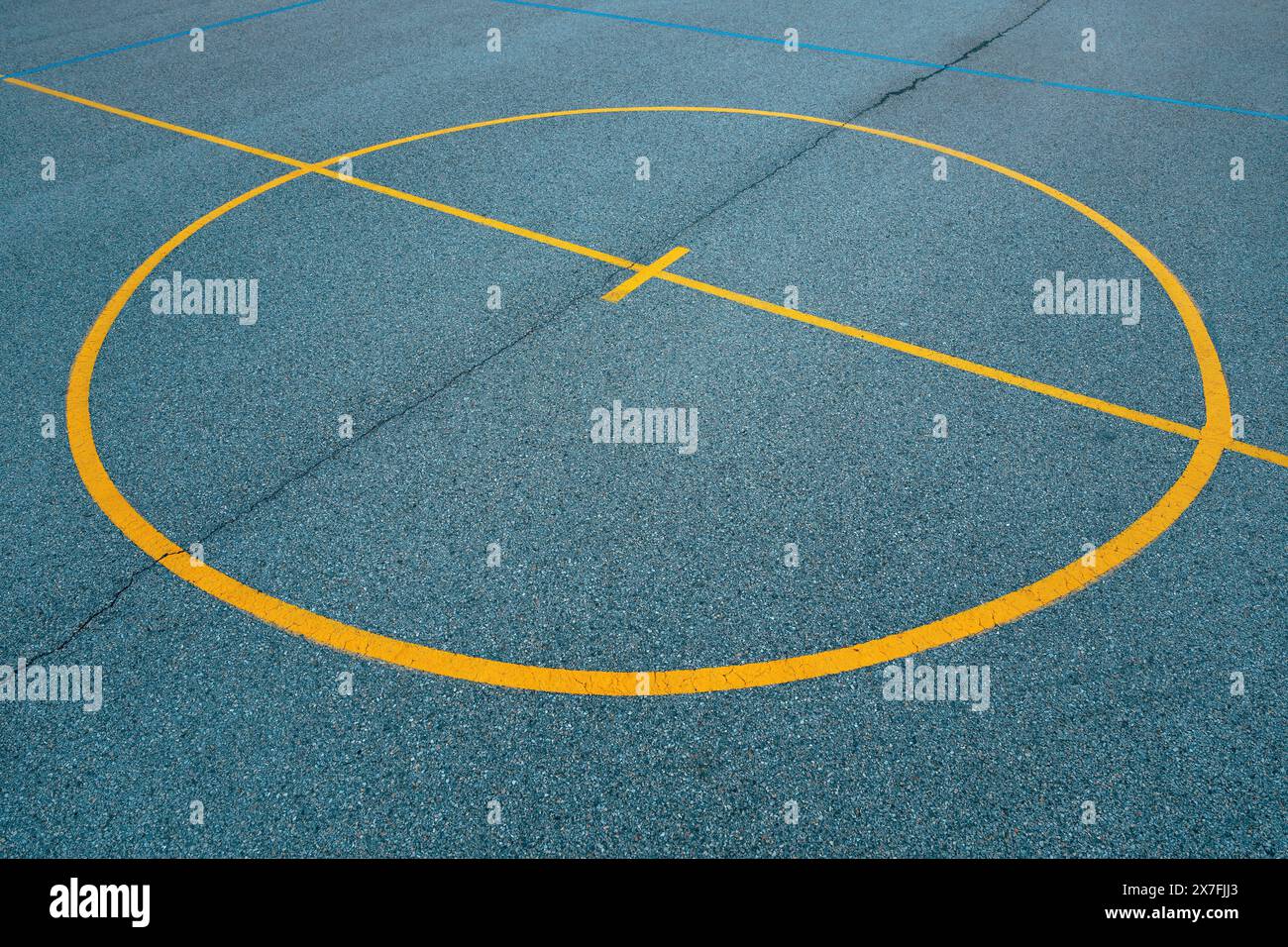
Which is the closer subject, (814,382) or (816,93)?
(814,382)

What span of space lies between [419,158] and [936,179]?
521 cm

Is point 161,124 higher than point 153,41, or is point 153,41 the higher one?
point 153,41

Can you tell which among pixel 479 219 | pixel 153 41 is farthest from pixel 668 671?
pixel 153 41

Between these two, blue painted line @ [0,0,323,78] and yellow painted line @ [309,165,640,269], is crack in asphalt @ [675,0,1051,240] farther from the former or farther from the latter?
blue painted line @ [0,0,323,78]

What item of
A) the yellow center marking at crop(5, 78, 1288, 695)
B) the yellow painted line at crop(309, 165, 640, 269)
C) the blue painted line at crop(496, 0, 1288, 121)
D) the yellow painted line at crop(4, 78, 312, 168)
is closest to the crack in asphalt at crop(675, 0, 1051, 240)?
the blue painted line at crop(496, 0, 1288, 121)

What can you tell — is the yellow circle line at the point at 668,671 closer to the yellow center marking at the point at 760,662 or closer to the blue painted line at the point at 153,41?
Answer: the yellow center marking at the point at 760,662

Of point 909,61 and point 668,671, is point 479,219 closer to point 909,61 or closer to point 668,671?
point 668,671

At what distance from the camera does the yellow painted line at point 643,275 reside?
7.28 m

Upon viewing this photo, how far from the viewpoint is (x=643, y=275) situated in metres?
7.52

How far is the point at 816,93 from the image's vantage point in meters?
11.0

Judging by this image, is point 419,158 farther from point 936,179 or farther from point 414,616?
point 414,616

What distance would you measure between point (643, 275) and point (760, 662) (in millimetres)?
3999

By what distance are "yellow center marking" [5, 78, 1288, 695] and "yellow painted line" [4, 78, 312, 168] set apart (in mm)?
2463
